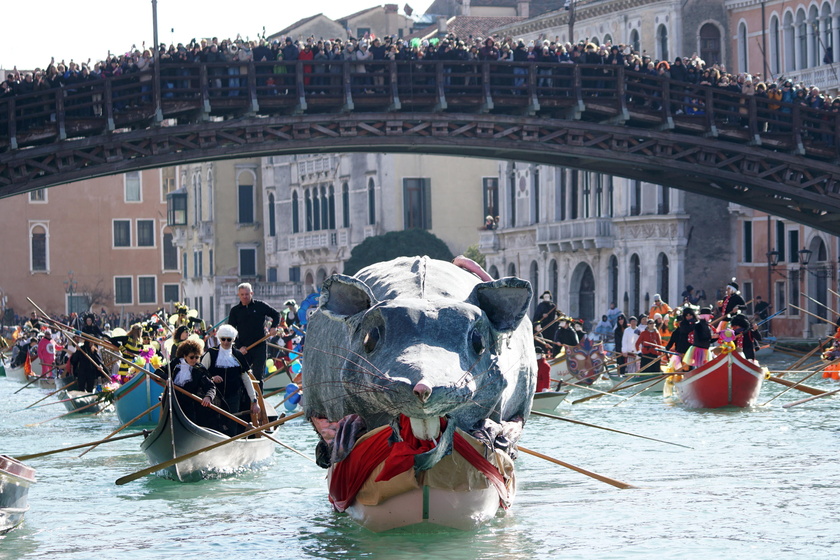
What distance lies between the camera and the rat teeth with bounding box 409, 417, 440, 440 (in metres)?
10.7

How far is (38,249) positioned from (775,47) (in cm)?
4433

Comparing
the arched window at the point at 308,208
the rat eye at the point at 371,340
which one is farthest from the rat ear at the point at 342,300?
the arched window at the point at 308,208

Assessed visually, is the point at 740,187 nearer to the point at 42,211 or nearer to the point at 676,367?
the point at 676,367

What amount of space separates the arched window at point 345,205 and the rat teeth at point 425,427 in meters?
55.0

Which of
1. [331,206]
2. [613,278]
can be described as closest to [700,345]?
[613,278]

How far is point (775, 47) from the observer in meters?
48.6

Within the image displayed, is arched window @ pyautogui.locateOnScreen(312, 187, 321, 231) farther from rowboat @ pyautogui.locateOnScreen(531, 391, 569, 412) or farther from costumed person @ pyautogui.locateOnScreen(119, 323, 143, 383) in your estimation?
rowboat @ pyautogui.locateOnScreen(531, 391, 569, 412)

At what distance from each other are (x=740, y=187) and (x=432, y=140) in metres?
7.60

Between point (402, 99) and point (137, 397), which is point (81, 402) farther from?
point (402, 99)

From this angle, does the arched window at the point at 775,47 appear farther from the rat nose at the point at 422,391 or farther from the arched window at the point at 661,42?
the rat nose at the point at 422,391

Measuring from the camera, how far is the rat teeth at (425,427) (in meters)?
10.7

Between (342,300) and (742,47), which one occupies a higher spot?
(742,47)

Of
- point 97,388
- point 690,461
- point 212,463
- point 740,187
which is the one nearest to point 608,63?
point 740,187

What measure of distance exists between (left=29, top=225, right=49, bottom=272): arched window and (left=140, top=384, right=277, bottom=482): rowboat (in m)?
66.9
